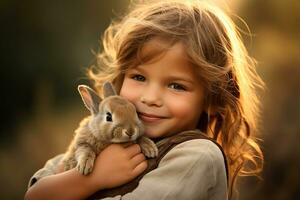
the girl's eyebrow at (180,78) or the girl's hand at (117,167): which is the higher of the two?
the girl's eyebrow at (180,78)

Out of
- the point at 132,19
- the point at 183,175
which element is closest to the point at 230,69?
the point at 132,19

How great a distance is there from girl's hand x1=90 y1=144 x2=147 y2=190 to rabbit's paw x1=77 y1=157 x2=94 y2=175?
28 mm

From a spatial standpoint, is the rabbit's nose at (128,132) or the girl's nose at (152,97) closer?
the rabbit's nose at (128,132)

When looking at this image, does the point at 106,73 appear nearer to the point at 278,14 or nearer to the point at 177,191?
the point at 177,191

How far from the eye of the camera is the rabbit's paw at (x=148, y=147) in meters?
3.10

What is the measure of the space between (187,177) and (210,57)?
2.70 feet

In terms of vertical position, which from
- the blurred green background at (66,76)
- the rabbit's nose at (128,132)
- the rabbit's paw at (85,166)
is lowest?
the blurred green background at (66,76)

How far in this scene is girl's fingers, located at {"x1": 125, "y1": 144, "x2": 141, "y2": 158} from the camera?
3.11 meters

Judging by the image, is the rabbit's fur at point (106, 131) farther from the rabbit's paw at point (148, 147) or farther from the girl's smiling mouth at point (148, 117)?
the girl's smiling mouth at point (148, 117)

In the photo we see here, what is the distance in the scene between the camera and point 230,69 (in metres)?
3.56

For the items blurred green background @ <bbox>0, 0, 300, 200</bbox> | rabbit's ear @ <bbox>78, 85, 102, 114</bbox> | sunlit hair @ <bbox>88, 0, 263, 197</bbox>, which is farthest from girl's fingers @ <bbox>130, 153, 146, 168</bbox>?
blurred green background @ <bbox>0, 0, 300, 200</bbox>

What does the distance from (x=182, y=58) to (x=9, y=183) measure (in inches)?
166

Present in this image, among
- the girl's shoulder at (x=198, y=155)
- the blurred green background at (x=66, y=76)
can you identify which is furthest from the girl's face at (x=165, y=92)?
the blurred green background at (x=66, y=76)

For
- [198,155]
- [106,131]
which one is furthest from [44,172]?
[198,155]
